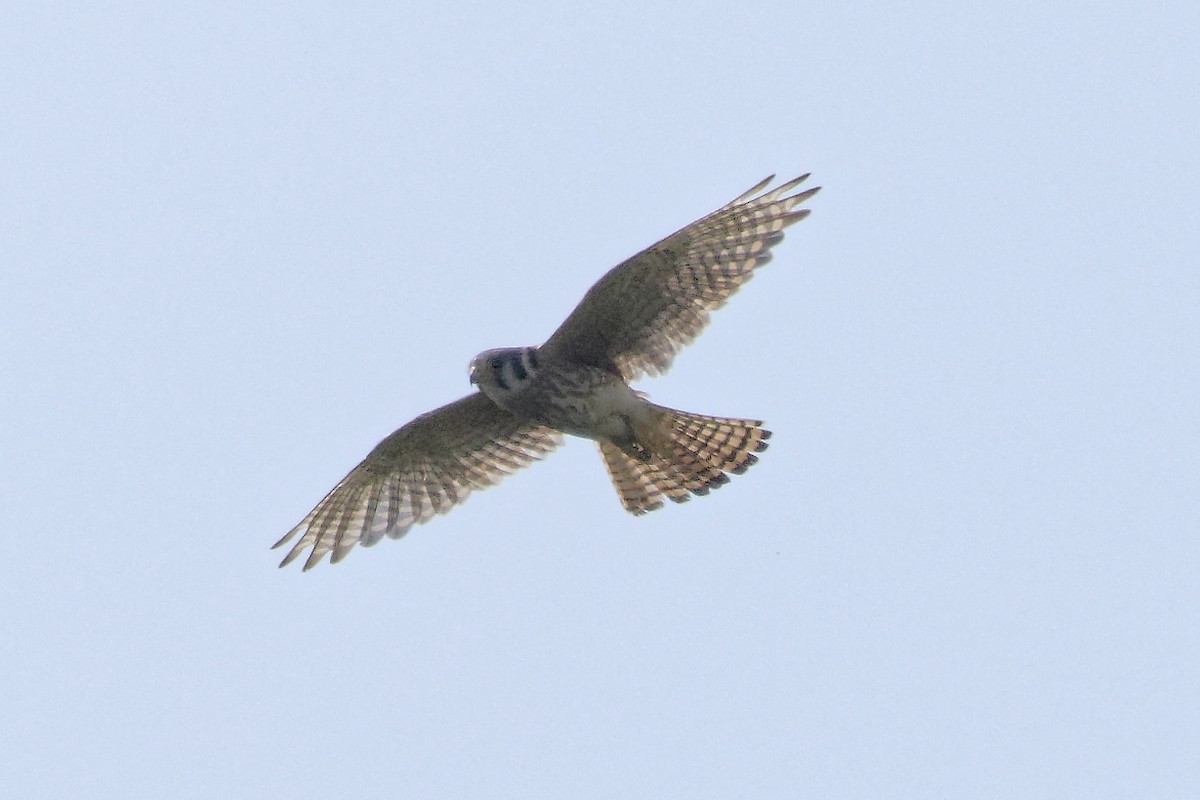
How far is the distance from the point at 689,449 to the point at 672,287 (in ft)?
3.50

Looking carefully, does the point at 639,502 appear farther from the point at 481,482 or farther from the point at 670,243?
the point at 670,243

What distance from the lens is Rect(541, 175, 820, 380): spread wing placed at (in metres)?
11.1

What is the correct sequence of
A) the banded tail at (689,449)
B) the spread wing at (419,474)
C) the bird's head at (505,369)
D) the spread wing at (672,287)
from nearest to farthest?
the spread wing at (672,287) → the bird's head at (505,369) → the banded tail at (689,449) → the spread wing at (419,474)

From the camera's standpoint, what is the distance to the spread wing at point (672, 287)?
36.3 feet

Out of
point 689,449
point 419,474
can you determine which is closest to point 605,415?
point 689,449

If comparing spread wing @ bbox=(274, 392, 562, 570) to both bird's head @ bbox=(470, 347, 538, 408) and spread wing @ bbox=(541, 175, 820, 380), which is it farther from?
spread wing @ bbox=(541, 175, 820, 380)

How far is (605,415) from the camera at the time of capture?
11570 millimetres

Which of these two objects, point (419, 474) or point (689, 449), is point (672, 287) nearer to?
point (689, 449)

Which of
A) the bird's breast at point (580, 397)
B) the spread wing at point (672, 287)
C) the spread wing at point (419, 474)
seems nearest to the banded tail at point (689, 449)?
the bird's breast at point (580, 397)

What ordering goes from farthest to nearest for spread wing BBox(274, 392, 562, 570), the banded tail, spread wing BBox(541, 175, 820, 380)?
spread wing BBox(274, 392, 562, 570) → the banded tail → spread wing BBox(541, 175, 820, 380)

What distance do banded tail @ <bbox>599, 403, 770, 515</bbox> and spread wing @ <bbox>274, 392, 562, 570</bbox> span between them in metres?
0.69

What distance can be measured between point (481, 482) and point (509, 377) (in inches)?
48.6

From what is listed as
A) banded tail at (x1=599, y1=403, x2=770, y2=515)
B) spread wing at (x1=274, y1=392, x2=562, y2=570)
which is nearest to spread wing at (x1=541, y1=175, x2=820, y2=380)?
banded tail at (x1=599, y1=403, x2=770, y2=515)

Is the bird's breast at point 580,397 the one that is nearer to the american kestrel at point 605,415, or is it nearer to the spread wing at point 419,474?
the american kestrel at point 605,415
